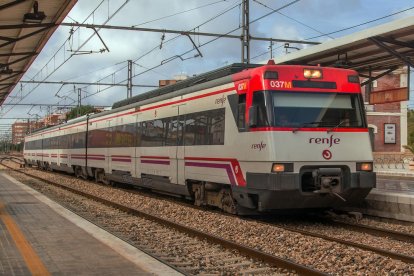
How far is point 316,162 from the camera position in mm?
10648

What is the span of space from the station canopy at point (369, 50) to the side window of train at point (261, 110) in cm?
455

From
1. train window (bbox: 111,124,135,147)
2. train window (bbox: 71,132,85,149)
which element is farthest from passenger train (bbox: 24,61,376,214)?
Answer: train window (bbox: 71,132,85,149)

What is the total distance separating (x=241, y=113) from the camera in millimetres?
11172

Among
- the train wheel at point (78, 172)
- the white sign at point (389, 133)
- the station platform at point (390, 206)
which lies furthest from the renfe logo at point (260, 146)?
the white sign at point (389, 133)

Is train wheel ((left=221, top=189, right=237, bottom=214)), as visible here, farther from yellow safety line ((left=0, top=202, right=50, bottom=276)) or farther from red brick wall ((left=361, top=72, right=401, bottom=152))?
red brick wall ((left=361, top=72, right=401, bottom=152))

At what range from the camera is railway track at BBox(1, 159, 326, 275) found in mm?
7250

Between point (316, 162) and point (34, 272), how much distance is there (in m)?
6.18

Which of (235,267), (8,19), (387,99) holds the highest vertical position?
(8,19)

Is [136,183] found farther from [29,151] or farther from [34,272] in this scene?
[29,151]

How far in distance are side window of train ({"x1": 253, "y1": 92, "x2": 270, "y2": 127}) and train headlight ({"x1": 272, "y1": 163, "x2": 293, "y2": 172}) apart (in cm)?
84

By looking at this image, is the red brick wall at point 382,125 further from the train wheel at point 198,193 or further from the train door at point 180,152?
the train wheel at point 198,193

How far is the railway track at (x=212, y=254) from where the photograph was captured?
7250 mm

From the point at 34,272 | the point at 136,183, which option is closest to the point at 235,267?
the point at 34,272

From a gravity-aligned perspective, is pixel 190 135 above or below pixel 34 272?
above
